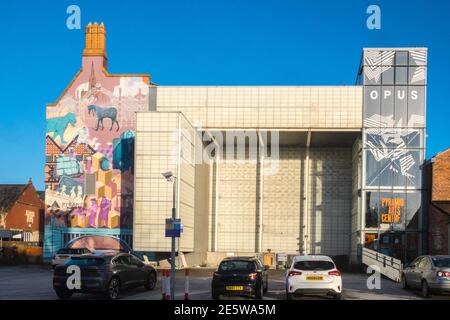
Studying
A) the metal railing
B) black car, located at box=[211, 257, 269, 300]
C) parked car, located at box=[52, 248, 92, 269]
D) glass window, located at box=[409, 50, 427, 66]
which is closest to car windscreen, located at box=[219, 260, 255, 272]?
black car, located at box=[211, 257, 269, 300]

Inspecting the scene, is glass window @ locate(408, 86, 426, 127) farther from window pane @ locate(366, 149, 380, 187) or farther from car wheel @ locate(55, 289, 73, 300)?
car wheel @ locate(55, 289, 73, 300)

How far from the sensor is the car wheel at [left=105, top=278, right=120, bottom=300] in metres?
19.6

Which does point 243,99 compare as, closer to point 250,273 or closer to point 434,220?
point 434,220

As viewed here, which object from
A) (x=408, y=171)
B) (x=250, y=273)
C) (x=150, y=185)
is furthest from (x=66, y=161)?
(x=250, y=273)

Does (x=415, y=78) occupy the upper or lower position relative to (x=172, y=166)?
upper

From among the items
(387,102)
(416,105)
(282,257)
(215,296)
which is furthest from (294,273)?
(416,105)

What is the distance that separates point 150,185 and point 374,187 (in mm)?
15093

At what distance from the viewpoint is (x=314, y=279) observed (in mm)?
18906

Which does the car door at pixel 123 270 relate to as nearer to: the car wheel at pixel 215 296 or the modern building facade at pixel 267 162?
the car wheel at pixel 215 296

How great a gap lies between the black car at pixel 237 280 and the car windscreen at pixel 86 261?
146 inches

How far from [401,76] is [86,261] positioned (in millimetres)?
28658

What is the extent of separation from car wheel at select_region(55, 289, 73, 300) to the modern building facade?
17.4 meters

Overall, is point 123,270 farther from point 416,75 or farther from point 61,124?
point 416,75
